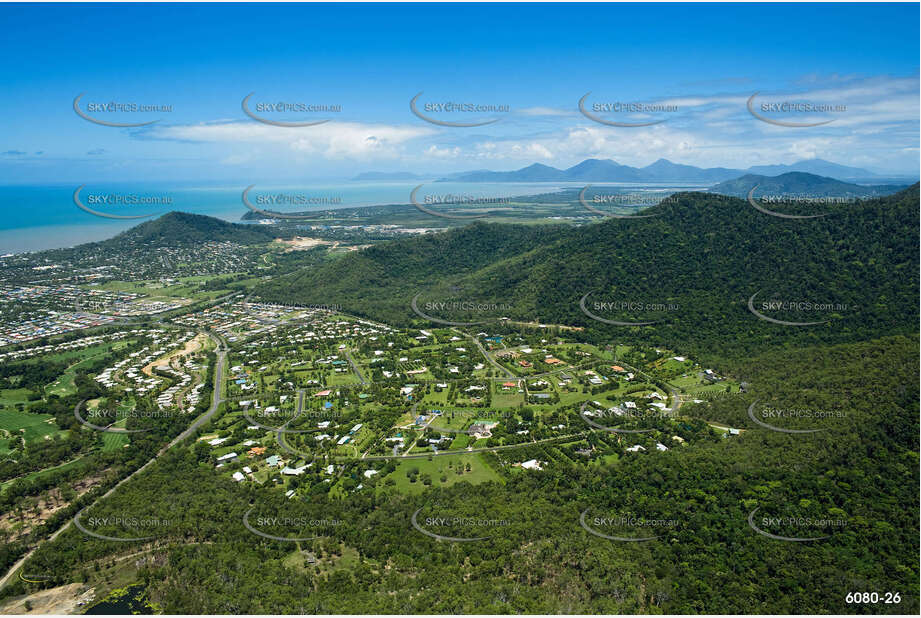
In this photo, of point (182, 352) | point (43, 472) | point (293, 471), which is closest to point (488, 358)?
point (293, 471)

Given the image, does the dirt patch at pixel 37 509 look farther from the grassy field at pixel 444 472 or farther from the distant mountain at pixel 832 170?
the distant mountain at pixel 832 170

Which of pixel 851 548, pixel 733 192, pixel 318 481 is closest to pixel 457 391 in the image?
pixel 318 481

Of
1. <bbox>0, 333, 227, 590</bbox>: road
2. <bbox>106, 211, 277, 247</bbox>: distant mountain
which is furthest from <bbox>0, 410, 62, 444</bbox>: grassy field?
<bbox>106, 211, 277, 247</bbox>: distant mountain

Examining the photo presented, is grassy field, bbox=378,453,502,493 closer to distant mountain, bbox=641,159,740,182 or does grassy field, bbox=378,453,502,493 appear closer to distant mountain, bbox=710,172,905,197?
distant mountain, bbox=710,172,905,197

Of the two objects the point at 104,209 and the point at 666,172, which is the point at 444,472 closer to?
the point at 104,209

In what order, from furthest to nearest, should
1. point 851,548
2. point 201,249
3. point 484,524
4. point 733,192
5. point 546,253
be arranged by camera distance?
point 733,192 → point 201,249 → point 546,253 → point 484,524 → point 851,548

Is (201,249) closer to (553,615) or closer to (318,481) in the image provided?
(318,481)
